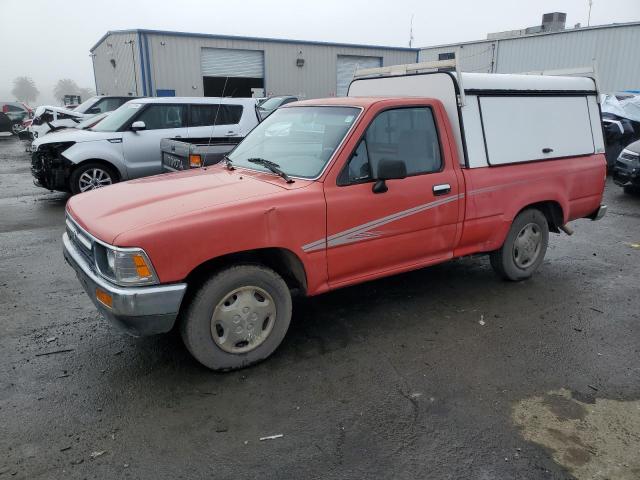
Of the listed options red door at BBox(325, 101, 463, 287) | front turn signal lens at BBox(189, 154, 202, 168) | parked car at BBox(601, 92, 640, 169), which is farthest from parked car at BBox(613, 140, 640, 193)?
front turn signal lens at BBox(189, 154, 202, 168)

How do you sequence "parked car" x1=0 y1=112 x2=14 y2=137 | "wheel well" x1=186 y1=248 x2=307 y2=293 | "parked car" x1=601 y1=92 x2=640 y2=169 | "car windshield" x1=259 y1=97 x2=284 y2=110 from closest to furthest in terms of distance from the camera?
1. "wheel well" x1=186 y1=248 x2=307 y2=293
2. "parked car" x1=601 y1=92 x2=640 y2=169
3. "car windshield" x1=259 y1=97 x2=284 y2=110
4. "parked car" x1=0 y1=112 x2=14 y2=137

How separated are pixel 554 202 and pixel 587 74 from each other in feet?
5.07

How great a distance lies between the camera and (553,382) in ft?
11.6

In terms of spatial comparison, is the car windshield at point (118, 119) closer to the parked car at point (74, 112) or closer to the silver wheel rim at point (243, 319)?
the parked car at point (74, 112)

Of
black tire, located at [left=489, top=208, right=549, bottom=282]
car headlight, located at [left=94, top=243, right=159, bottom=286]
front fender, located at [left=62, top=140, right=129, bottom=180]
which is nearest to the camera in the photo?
car headlight, located at [left=94, top=243, right=159, bottom=286]

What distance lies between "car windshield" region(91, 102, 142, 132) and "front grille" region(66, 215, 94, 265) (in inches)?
233

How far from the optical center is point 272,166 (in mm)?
4055

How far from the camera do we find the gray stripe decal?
12.2 ft

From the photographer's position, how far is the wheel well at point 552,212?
5309 mm

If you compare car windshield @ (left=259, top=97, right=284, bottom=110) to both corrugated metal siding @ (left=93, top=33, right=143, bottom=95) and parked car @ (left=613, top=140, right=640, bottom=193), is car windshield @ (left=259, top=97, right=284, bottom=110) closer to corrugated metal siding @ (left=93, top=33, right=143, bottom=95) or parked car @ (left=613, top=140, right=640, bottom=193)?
corrugated metal siding @ (left=93, top=33, right=143, bottom=95)

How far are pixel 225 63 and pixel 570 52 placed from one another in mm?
15293

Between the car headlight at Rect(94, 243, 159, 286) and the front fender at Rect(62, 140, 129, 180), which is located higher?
the front fender at Rect(62, 140, 129, 180)

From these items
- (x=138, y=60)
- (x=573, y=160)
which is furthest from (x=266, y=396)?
(x=138, y=60)

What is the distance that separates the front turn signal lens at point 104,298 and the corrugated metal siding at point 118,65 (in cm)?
2135
